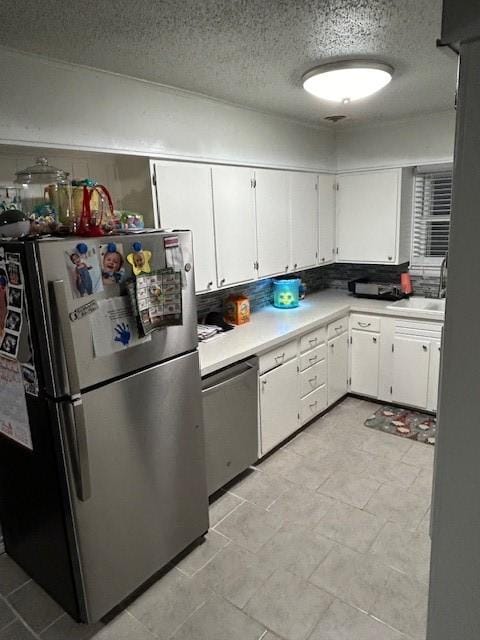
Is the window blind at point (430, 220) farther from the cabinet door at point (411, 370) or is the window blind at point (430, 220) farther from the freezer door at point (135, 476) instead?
the freezer door at point (135, 476)

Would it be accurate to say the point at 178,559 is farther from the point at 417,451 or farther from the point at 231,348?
the point at 417,451

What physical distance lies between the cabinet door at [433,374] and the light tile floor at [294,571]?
2.27 ft

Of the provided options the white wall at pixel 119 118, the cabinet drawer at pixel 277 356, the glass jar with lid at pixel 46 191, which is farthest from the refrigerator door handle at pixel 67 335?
the cabinet drawer at pixel 277 356

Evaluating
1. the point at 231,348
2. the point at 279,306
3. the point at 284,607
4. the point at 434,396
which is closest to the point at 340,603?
the point at 284,607

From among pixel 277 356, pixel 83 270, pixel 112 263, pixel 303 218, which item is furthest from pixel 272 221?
pixel 83 270

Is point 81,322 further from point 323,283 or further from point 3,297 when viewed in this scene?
point 323,283

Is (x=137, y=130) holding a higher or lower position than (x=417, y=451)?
higher

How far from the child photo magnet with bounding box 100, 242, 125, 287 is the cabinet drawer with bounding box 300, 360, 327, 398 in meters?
1.89

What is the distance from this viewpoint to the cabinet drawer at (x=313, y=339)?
325cm

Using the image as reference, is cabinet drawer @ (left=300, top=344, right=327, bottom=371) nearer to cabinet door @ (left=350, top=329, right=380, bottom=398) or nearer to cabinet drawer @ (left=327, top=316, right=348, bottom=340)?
cabinet drawer @ (left=327, top=316, right=348, bottom=340)

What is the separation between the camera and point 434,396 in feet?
11.5

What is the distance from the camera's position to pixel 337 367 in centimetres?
374

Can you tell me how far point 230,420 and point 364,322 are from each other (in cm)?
168

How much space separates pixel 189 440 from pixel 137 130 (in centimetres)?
164
